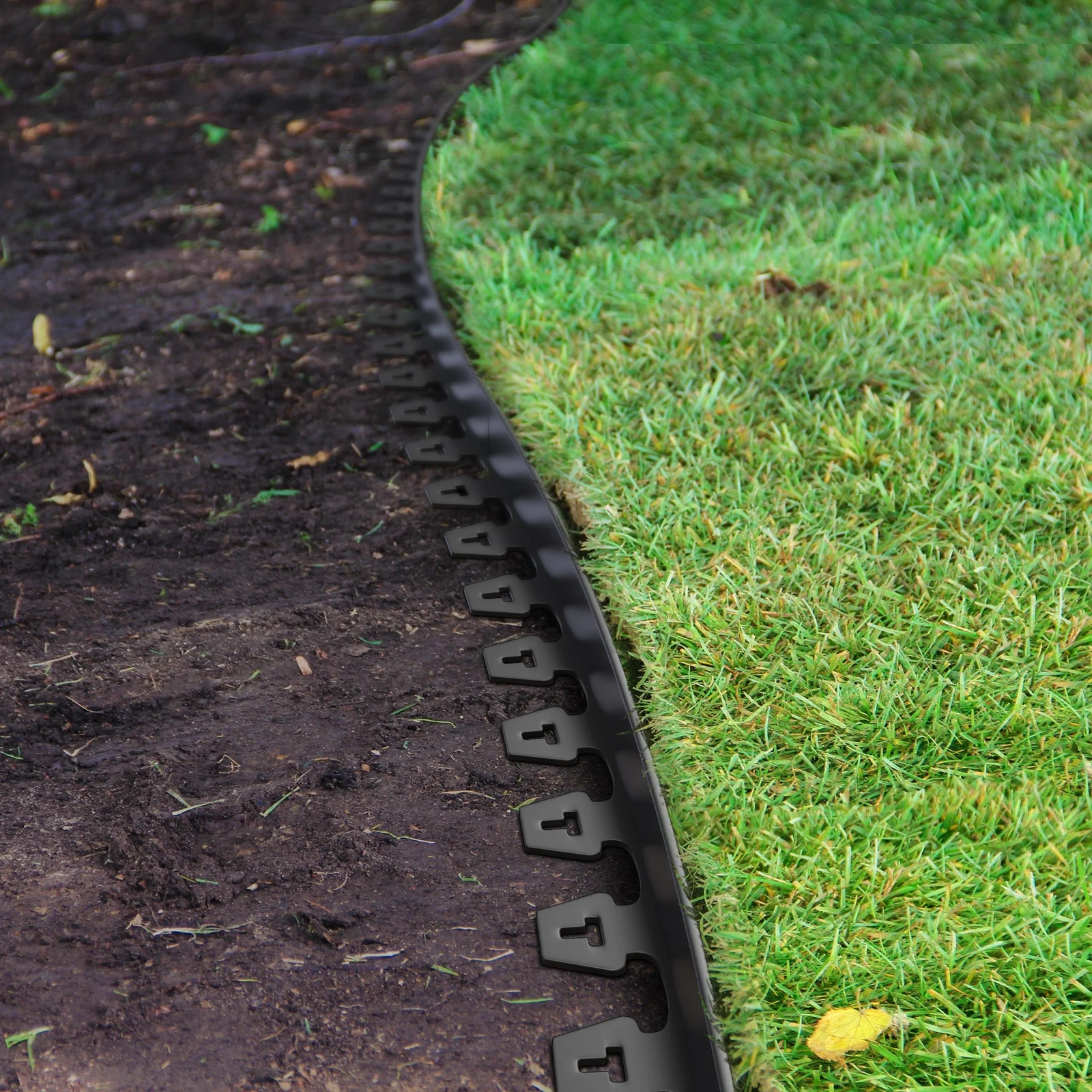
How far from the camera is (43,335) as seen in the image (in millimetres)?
3535

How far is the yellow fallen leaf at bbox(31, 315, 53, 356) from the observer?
3.50 m

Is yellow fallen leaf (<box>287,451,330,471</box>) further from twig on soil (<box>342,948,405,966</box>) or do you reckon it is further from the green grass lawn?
twig on soil (<box>342,948,405,966</box>)

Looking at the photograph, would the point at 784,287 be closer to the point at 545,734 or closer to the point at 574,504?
the point at 574,504

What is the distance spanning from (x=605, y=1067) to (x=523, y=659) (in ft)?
3.05

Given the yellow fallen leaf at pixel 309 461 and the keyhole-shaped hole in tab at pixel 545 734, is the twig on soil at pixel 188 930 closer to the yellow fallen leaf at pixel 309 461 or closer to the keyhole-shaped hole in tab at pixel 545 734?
the keyhole-shaped hole in tab at pixel 545 734

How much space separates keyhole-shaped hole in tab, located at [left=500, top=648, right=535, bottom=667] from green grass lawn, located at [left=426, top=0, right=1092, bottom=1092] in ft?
0.74

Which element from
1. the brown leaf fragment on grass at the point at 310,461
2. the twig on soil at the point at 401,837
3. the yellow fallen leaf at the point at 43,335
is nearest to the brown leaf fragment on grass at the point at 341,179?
the yellow fallen leaf at the point at 43,335

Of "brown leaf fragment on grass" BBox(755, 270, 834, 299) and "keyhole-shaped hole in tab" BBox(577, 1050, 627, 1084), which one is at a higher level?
"brown leaf fragment on grass" BBox(755, 270, 834, 299)

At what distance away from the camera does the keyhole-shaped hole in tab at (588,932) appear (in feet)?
5.56

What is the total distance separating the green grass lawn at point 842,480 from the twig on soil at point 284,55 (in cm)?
198

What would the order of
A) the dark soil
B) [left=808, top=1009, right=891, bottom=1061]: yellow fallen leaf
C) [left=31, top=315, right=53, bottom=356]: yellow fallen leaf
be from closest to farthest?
1. [left=808, top=1009, right=891, bottom=1061]: yellow fallen leaf
2. the dark soil
3. [left=31, top=315, right=53, bottom=356]: yellow fallen leaf

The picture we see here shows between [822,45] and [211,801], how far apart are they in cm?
496

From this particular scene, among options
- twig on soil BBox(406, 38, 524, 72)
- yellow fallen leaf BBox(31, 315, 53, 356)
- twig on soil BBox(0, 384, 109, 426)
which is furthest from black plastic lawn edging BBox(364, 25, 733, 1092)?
twig on soil BBox(406, 38, 524, 72)

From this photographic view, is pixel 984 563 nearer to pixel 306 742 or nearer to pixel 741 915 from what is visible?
pixel 741 915
